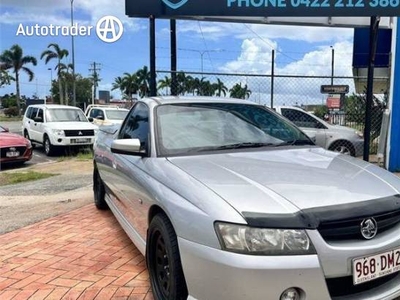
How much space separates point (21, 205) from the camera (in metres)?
6.58

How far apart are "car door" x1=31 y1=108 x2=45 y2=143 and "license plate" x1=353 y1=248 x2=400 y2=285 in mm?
14339

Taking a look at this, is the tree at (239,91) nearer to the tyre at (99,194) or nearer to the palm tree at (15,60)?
the tyre at (99,194)

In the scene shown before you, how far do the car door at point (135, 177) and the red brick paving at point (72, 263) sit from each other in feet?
1.34

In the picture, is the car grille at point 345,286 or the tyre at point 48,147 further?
the tyre at point 48,147

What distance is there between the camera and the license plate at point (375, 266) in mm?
2314

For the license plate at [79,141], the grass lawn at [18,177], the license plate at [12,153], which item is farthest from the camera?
the license plate at [79,141]

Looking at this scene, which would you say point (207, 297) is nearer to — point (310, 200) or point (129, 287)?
point (310, 200)

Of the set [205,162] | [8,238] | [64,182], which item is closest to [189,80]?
[64,182]

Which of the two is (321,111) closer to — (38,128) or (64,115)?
(64,115)

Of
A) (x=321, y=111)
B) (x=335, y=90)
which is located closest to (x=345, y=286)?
(x=335, y=90)

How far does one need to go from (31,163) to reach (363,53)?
35.1 ft

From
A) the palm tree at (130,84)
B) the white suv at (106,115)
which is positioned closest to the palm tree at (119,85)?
the palm tree at (130,84)

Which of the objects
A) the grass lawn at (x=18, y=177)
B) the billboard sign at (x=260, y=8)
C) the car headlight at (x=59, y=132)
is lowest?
the grass lawn at (x=18, y=177)

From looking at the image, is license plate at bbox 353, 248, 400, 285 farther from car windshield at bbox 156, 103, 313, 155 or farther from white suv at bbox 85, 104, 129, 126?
white suv at bbox 85, 104, 129, 126
